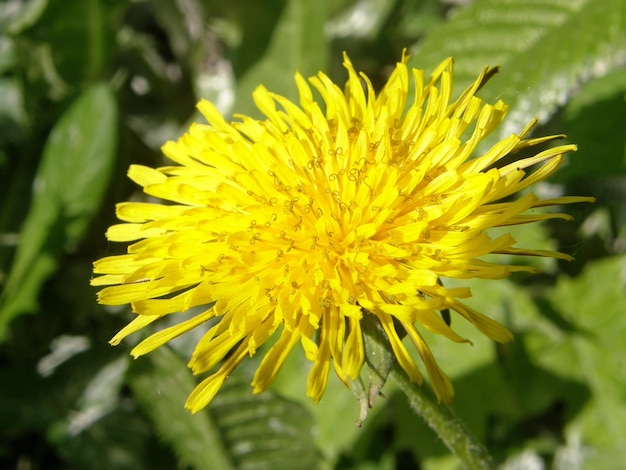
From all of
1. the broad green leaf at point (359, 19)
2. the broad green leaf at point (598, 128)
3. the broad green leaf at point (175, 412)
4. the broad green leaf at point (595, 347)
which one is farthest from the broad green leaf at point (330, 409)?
the broad green leaf at point (359, 19)

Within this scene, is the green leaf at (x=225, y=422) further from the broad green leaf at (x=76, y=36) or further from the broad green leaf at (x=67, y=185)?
the broad green leaf at (x=76, y=36)

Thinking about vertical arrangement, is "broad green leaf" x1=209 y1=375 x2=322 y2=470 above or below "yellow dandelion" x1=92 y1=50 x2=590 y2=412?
below

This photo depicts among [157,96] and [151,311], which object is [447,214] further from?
[157,96]

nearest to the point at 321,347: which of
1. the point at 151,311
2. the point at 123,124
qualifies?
the point at 151,311

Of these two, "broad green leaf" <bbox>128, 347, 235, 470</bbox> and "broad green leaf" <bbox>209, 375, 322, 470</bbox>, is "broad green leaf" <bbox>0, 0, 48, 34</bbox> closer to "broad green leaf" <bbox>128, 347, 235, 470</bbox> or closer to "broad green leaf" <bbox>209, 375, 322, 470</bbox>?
"broad green leaf" <bbox>128, 347, 235, 470</bbox>

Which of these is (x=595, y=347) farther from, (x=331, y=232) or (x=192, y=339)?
(x=192, y=339)

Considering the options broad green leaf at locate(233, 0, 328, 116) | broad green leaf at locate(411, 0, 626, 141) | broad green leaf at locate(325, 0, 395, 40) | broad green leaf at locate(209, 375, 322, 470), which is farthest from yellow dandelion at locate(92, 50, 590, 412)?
broad green leaf at locate(325, 0, 395, 40)

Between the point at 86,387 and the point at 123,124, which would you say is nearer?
the point at 86,387
